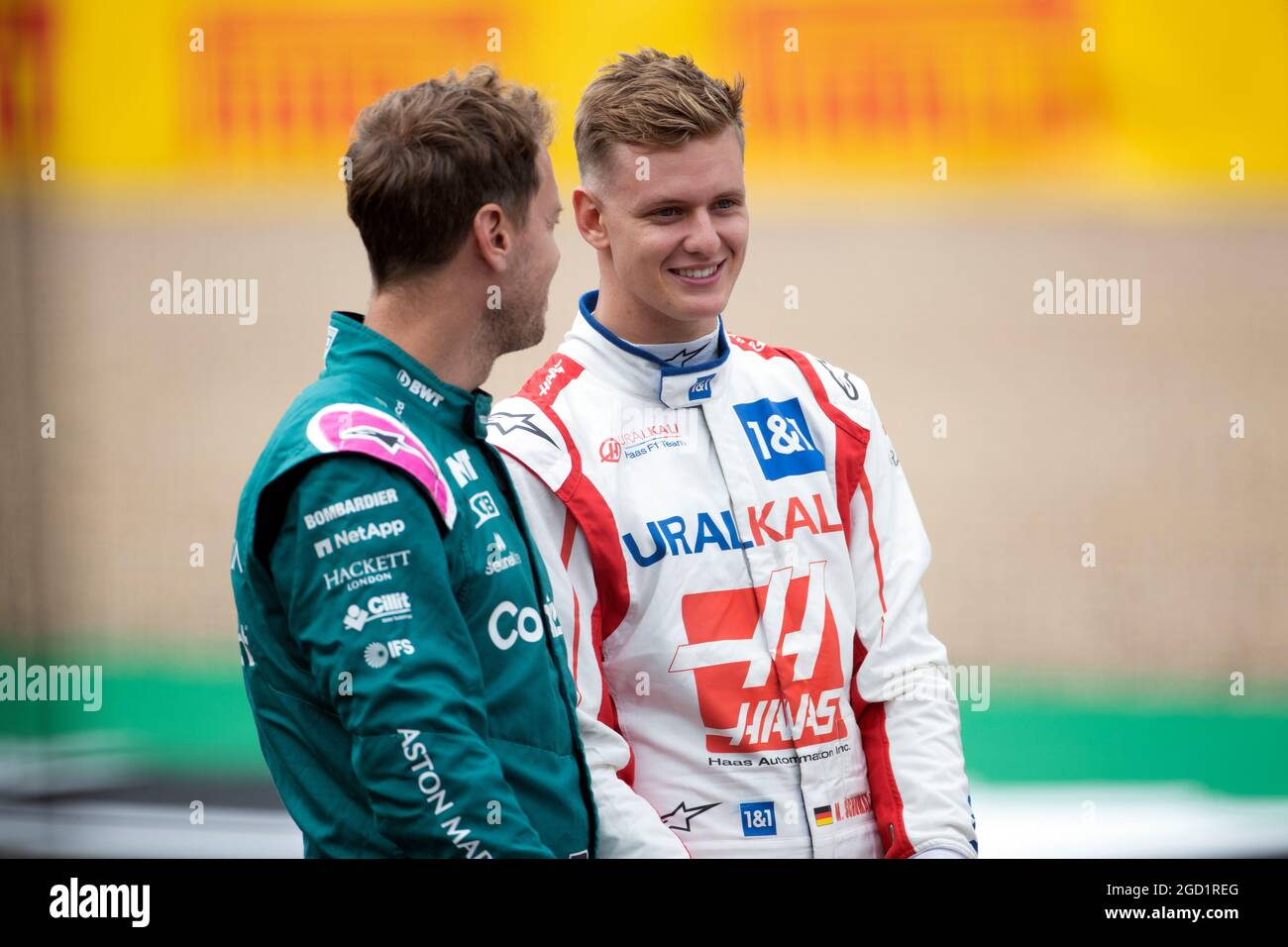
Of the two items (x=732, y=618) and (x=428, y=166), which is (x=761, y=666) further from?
(x=428, y=166)

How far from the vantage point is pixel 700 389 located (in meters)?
1.60

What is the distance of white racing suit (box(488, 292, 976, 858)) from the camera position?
1477 millimetres

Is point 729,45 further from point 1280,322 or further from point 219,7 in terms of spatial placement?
point 1280,322

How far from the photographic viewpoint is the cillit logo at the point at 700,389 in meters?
1.59

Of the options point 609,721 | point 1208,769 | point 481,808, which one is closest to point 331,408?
point 481,808

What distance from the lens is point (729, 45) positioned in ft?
11.0

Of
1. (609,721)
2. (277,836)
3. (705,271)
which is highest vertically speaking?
(705,271)
